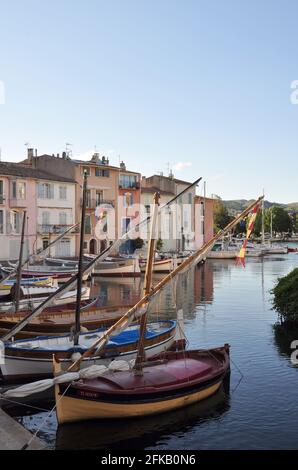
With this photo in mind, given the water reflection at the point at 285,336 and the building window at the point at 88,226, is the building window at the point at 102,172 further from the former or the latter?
the water reflection at the point at 285,336

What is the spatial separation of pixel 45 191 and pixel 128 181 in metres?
20.1

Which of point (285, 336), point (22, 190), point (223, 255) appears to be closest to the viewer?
point (285, 336)

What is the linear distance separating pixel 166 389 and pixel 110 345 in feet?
15.7

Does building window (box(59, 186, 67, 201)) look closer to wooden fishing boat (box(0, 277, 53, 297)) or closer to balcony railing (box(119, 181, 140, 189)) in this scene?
balcony railing (box(119, 181, 140, 189))

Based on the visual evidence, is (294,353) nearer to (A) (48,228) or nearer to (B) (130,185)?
(A) (48,228)

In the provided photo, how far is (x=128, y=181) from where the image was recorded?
9112 centimetres

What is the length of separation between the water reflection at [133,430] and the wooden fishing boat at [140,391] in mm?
251

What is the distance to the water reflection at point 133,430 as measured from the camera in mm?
17219

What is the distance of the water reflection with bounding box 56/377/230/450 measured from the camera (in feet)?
56.5

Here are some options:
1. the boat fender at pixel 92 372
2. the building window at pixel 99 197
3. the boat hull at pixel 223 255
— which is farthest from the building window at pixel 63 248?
the boat fender at pixel 92 372

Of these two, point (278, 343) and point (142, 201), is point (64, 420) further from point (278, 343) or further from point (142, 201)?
point (142, 201)
